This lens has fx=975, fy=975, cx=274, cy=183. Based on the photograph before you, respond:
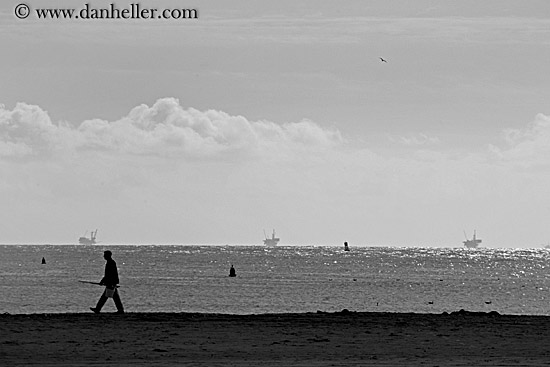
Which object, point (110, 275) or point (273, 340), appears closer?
point (273, 340)

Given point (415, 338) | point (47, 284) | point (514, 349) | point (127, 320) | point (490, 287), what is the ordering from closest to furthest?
point (514, 349)
point (415, 338)
point (127, 320)
point (47, 284)
point (490, 287)

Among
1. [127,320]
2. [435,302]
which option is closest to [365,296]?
[435,302]

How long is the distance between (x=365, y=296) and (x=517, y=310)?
15608 millimetres

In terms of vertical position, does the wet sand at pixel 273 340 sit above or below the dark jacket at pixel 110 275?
below

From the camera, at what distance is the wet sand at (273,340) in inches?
656

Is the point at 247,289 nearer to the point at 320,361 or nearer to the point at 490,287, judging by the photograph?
the point at 490,287

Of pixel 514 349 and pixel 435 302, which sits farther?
pixel 435 302

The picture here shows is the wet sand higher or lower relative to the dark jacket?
lower

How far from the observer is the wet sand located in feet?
54.6

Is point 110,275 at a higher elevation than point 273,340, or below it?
higher

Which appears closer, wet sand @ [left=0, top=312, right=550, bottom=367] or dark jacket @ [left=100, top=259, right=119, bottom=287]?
wet sand @ [left=0, top=312, right=550, bottom=367]

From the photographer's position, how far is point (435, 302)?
73.3m

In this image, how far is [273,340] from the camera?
19.0 m

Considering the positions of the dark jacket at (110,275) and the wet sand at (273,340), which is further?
the dark jacket at (110,275)
